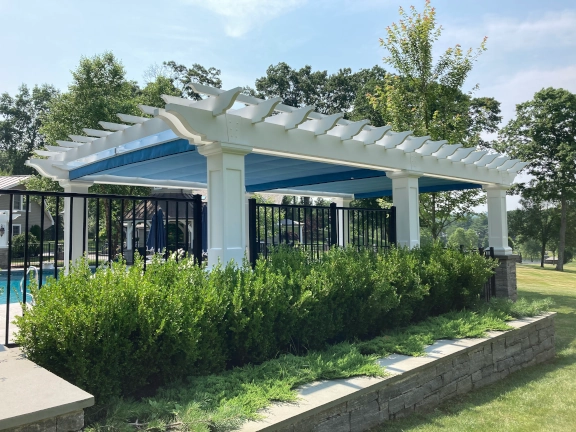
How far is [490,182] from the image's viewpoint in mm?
9773

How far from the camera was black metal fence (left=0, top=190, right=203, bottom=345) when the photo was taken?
3.81 meters

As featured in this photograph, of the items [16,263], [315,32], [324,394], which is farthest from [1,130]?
[324,394]

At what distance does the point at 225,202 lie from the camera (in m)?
4.90

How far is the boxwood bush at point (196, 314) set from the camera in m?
2.97

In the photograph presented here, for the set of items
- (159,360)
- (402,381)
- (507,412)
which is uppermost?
(159,360)

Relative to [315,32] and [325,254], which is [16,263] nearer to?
[315,32]

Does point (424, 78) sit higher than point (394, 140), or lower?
higher

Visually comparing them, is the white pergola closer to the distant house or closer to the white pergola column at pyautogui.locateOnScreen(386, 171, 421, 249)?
the white pergola column at pyautogui.locateOnScreen(386, 171, 421, 249)

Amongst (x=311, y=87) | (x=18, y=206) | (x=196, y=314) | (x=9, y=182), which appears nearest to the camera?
(x=196, y=314)

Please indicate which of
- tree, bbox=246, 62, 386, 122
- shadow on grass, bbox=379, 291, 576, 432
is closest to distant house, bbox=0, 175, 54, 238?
tree, bbox=246, 62, 386, 122

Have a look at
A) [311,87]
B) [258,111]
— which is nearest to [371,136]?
[258,111]

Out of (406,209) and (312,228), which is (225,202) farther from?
(406,209)

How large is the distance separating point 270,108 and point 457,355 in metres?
3.34

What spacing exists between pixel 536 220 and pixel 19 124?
145 feet
